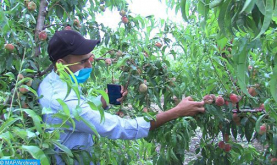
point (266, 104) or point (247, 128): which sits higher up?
point (266, 104)

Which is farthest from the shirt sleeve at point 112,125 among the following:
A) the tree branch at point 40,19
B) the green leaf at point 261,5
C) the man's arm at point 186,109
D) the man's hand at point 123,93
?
the green leaf at point 261,5

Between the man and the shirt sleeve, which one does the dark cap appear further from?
the shirt sleeve

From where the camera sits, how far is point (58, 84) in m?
1.71

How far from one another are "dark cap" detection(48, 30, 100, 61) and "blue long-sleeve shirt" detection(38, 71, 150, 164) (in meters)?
0.14

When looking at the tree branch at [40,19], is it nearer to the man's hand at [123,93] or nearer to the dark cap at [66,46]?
the dark cap at [66,46]

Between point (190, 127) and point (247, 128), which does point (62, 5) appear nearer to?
point (190, 127)

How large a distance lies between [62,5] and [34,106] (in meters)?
1.00

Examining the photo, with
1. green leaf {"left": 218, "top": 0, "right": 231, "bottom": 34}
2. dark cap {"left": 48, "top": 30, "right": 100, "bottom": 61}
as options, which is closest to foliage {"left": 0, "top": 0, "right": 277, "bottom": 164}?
dark cap {"left": 48, "top": 30, "right": 100, "bottom": 61}

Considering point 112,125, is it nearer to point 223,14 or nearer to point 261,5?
point 223,14

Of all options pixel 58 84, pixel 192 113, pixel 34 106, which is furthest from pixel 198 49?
pixel 34 106

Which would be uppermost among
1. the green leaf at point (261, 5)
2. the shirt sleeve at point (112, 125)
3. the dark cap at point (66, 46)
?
the dark cap at point (66, 46)

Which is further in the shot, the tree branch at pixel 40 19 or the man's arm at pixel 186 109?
the tree branch at pixel 40 19

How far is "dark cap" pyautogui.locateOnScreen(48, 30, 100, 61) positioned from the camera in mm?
1830

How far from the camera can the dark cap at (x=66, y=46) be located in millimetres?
1830
